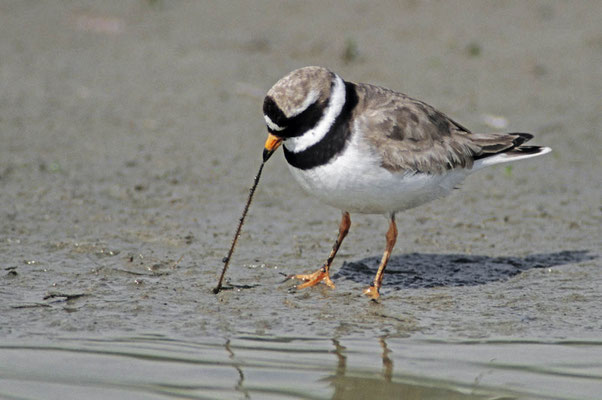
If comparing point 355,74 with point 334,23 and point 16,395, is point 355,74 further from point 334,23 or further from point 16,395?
point 16,395

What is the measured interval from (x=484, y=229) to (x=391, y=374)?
2.96 metres

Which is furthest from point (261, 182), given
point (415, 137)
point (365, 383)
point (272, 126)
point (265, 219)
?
point (365, 383)

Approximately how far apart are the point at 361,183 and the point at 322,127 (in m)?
0.44

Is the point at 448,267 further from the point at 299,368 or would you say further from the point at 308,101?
the point at 299,368

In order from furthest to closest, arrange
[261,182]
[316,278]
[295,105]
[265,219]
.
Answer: [261,182] → [265,219] → [316,278] → [295,105]

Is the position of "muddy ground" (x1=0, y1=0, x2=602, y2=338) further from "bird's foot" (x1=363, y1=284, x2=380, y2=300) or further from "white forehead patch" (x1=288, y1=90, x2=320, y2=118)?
"white forehead patch" (x1=288, y1=90, x2=320, y2=118)

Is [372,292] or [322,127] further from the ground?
[322,127]

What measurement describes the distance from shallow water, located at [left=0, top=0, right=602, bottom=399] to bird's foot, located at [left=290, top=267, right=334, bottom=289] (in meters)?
0.10

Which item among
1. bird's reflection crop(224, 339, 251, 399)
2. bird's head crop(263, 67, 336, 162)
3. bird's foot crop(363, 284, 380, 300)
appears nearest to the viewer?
bird's reflection crop(224, 339, 251, 399)

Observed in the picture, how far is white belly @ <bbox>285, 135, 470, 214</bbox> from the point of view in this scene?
542cm

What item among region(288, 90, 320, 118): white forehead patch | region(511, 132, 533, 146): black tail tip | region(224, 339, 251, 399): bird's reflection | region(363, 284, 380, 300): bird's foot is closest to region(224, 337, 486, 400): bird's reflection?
region(224, 339, 251, 399): bird's reflection

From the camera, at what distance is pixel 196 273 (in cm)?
616

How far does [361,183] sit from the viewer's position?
5.46 m

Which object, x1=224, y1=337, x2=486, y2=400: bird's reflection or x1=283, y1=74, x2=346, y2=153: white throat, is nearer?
x1=224, y1=337, x2=486, y2=400: bird's reflection
